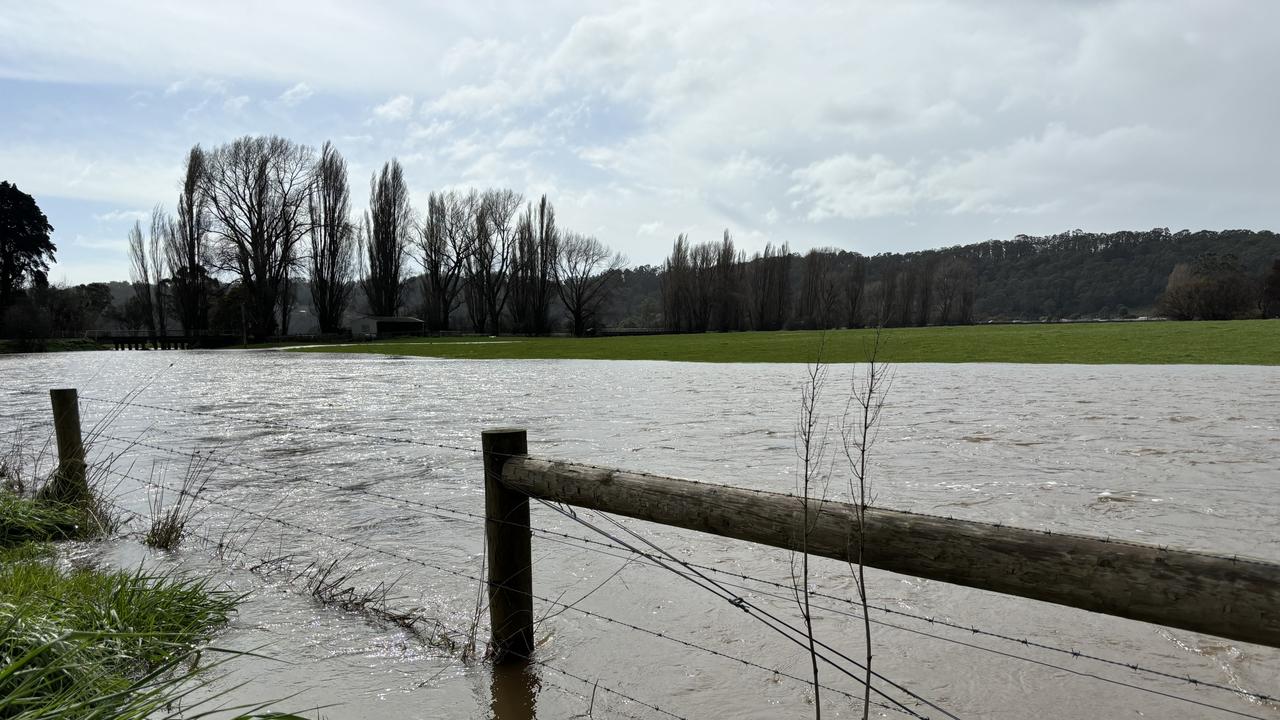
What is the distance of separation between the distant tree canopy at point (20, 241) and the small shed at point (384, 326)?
2955 centimetres

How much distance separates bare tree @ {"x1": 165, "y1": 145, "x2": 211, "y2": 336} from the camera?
63281 millimetres

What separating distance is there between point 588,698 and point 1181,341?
107 feet

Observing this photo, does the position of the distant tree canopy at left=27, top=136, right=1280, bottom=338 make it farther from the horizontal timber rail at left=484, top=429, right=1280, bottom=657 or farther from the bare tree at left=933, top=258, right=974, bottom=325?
the horizontal timber rail at left=484, top=429, right=1280, bottom=657

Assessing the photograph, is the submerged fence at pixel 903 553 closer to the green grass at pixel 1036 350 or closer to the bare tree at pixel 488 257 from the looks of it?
the green grass at pixel 1036 350

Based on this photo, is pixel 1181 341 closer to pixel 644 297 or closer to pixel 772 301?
pixel 772 301

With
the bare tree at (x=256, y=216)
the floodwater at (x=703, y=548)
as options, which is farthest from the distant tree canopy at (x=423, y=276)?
the floodwater at (x=703, y=548)

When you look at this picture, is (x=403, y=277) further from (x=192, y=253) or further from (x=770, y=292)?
(x=770, y=292)

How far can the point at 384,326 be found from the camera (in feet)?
240

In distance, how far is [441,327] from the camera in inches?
3147

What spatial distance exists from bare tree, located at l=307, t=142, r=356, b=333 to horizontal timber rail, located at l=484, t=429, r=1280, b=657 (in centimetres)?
7173

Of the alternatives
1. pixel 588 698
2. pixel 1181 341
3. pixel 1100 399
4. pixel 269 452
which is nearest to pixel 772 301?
pixel 1181 341

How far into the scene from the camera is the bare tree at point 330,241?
68625 millimetres

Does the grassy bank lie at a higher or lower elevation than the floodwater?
higher

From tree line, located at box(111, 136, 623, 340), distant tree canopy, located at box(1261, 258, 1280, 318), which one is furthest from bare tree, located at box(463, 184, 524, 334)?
distant tree canopy, located at box(1261, 258, 1280, 318)
